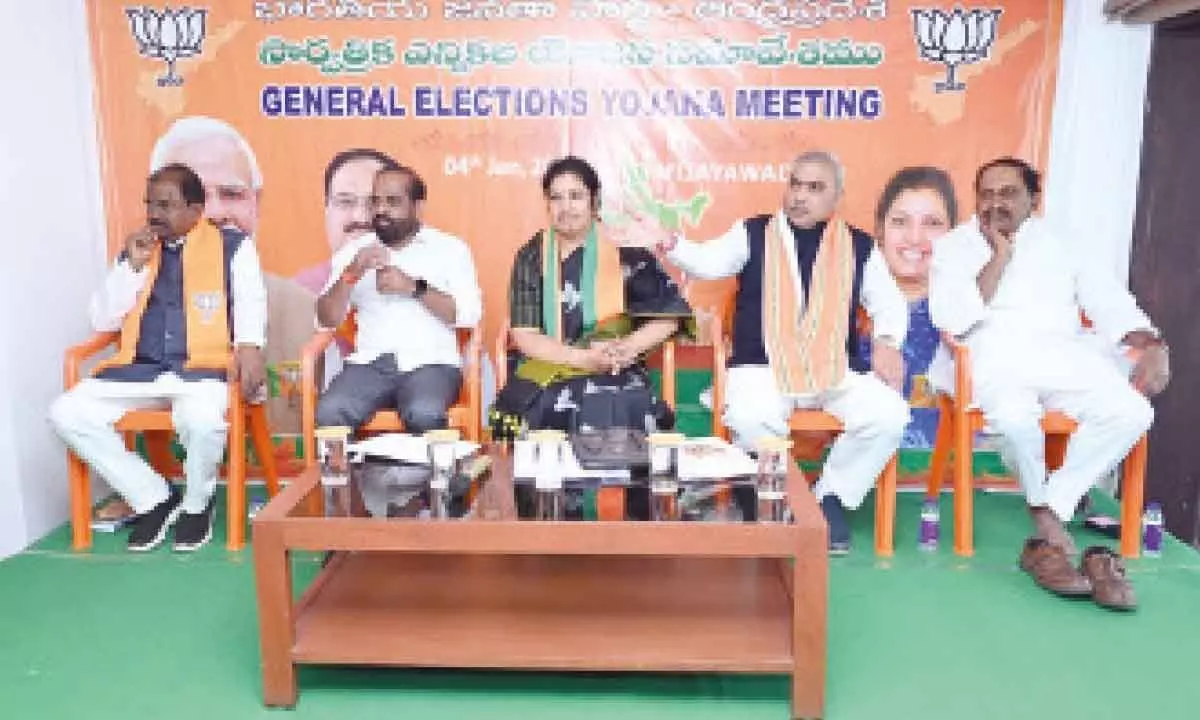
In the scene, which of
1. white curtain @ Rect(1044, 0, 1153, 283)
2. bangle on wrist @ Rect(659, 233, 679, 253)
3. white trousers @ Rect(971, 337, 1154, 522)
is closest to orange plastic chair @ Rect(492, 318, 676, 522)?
bangle on wrist @ Rect(659, 233, 679, 253)

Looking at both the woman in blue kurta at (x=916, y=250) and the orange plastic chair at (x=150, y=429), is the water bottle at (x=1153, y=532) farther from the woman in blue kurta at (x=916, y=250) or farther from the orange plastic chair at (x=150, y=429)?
the orange plastic chair at (x=150, y=429)

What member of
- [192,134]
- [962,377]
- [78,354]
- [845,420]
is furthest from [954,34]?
[78,354]

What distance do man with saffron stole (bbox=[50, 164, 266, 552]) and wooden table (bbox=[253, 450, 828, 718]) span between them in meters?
1.02

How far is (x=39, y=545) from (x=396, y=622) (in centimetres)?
182

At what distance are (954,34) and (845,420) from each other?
172cm

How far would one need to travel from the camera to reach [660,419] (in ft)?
11.5

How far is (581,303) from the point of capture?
12.0 feet

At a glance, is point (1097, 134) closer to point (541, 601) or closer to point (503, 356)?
point (503, 356)

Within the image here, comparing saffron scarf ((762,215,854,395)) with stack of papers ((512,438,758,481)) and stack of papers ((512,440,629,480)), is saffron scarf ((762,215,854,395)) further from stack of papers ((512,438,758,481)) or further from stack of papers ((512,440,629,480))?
stack of papers ((512,440,629,480))

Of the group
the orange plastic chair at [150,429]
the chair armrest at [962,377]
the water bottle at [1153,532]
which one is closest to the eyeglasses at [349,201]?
the orange plastic chair at [150,429]

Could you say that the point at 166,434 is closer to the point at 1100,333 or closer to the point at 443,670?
the point at 443,670

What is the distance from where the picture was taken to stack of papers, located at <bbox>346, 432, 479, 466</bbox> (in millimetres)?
2682

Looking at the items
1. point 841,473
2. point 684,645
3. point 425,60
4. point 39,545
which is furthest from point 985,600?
point 39,545

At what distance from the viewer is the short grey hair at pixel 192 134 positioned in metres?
4.05
